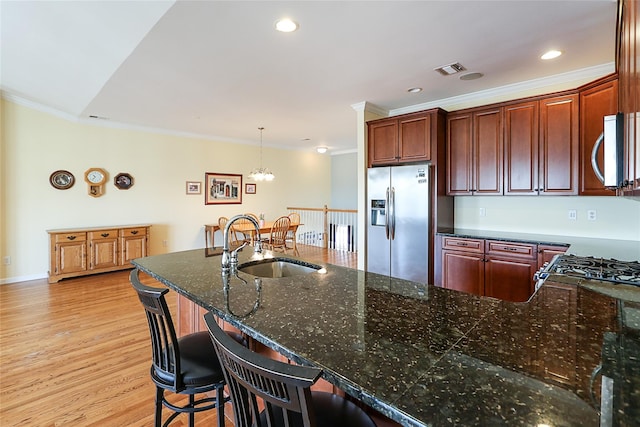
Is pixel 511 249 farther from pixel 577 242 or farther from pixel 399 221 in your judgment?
pixel 399 221

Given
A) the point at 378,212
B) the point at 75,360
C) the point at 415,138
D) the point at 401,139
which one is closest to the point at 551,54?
the point at 415,138

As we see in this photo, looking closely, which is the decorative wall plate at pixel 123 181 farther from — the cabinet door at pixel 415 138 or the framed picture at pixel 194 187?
the cabinet door at pixel 415 138

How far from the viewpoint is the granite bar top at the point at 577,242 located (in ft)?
7.98

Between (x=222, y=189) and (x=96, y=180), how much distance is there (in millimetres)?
2314

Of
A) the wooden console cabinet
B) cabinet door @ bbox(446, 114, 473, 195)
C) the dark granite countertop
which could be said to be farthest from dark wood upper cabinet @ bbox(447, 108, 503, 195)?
the wooden console cabinet

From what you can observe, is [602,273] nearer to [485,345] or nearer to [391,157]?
[485,345]

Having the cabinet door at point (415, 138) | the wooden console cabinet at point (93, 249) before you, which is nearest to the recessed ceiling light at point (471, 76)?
the cabinet door at point (415, 138)

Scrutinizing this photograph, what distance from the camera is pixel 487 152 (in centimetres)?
360

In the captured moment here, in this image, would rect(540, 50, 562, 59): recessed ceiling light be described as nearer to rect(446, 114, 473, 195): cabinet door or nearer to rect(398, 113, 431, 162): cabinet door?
rect(446, 114, 473, 195): cabinet door

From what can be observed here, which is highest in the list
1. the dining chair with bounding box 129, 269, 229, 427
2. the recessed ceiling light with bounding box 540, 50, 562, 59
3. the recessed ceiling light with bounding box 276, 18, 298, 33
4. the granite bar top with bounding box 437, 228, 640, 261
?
the recessed ceiling light with bounding box 540, 50, 562, 59

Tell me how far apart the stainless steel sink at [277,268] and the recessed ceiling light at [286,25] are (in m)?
1.74

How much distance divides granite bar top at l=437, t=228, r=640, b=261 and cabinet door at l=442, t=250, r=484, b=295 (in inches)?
8.9

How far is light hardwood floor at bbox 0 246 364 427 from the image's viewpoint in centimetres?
198

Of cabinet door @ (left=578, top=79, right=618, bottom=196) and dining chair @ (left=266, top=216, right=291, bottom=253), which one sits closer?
cabinet door @ (left=578, top=79, right=618, bottom=196)
